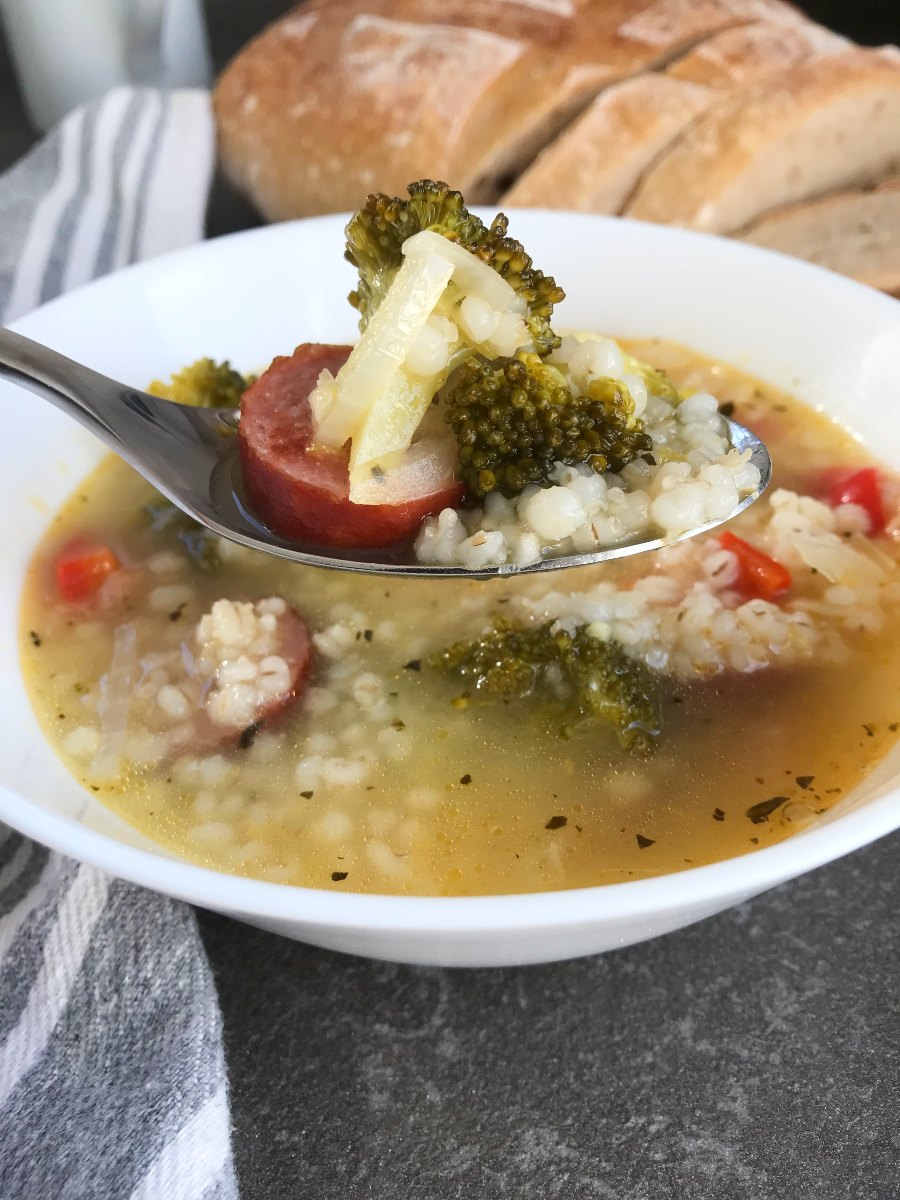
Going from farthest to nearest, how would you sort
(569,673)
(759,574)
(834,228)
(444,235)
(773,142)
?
(834,228) → (773,142) → (759,574) → (569,673) → (444,235)

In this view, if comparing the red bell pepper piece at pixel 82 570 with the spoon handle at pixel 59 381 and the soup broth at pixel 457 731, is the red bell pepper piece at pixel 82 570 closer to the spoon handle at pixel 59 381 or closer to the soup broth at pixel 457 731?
the soup broth at pixel 457 731

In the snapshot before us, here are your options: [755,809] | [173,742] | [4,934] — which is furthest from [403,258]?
[4,934]

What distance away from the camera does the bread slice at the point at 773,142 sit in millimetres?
3367

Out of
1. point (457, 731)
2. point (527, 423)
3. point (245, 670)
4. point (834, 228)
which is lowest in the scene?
point (834, 228)

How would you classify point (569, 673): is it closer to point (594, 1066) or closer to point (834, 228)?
point (594, 1066)

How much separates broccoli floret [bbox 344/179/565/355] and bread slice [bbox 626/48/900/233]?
1.63m

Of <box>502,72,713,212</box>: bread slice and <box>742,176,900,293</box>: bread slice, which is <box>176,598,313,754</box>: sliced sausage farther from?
<box>742,176,900,293</box>: bread slice

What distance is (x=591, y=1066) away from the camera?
181 centimetres

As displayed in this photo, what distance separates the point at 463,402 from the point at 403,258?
266 millimetres

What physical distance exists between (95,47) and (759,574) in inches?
144

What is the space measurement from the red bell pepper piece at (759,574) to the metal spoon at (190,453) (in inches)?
7.4

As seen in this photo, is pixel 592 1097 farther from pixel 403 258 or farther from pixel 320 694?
pixel 403 258

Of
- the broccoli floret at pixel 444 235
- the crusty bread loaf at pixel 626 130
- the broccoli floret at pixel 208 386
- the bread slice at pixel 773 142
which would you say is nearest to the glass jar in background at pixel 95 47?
the crusty bread loaf at pixel 626 130

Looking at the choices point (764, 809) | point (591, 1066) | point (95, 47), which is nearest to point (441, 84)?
point (95, 47)
